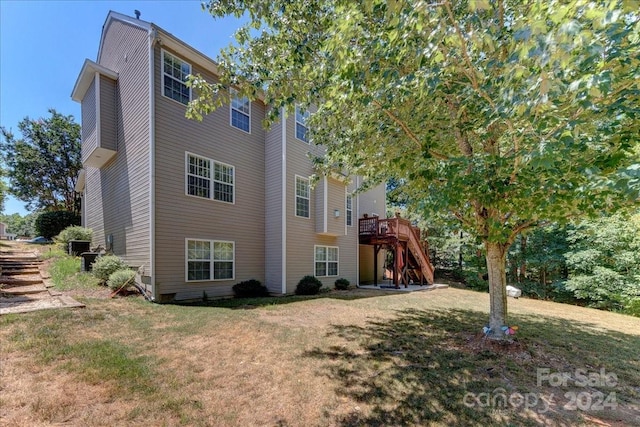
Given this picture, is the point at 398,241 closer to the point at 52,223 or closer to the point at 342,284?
the point at 342,284

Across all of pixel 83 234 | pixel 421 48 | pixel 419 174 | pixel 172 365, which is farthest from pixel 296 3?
pixel 83 234

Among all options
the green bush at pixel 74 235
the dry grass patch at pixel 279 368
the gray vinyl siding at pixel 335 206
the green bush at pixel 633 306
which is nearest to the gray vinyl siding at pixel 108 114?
the green bush at pixel 74 235

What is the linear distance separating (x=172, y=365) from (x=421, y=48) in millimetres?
5370

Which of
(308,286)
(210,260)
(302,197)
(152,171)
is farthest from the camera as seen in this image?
(302,197)

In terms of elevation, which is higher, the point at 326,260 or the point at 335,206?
the point at 335,206

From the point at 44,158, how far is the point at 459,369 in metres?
31.3

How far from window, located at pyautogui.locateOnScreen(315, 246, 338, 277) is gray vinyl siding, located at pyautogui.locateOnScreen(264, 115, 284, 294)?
2281 millimetres

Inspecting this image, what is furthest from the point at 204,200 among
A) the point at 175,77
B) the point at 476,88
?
the point at 476,88

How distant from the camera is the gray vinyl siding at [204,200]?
8750 mm

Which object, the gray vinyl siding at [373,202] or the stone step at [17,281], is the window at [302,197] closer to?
the gray vinyl siding at [373,202]

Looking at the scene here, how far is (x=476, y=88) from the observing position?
12.6 feet

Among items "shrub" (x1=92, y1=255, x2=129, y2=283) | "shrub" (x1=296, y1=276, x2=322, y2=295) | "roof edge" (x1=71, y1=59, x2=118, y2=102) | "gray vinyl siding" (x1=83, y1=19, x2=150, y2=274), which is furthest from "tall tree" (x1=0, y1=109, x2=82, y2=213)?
"shrub" (x1=296, y1=276, x2=322, y2=295)

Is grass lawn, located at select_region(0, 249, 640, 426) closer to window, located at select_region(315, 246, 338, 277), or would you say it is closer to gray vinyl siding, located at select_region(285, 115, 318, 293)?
gray vinyl siding, located at select_region(285, 115, 318, 293)

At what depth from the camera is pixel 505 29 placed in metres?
3.99
